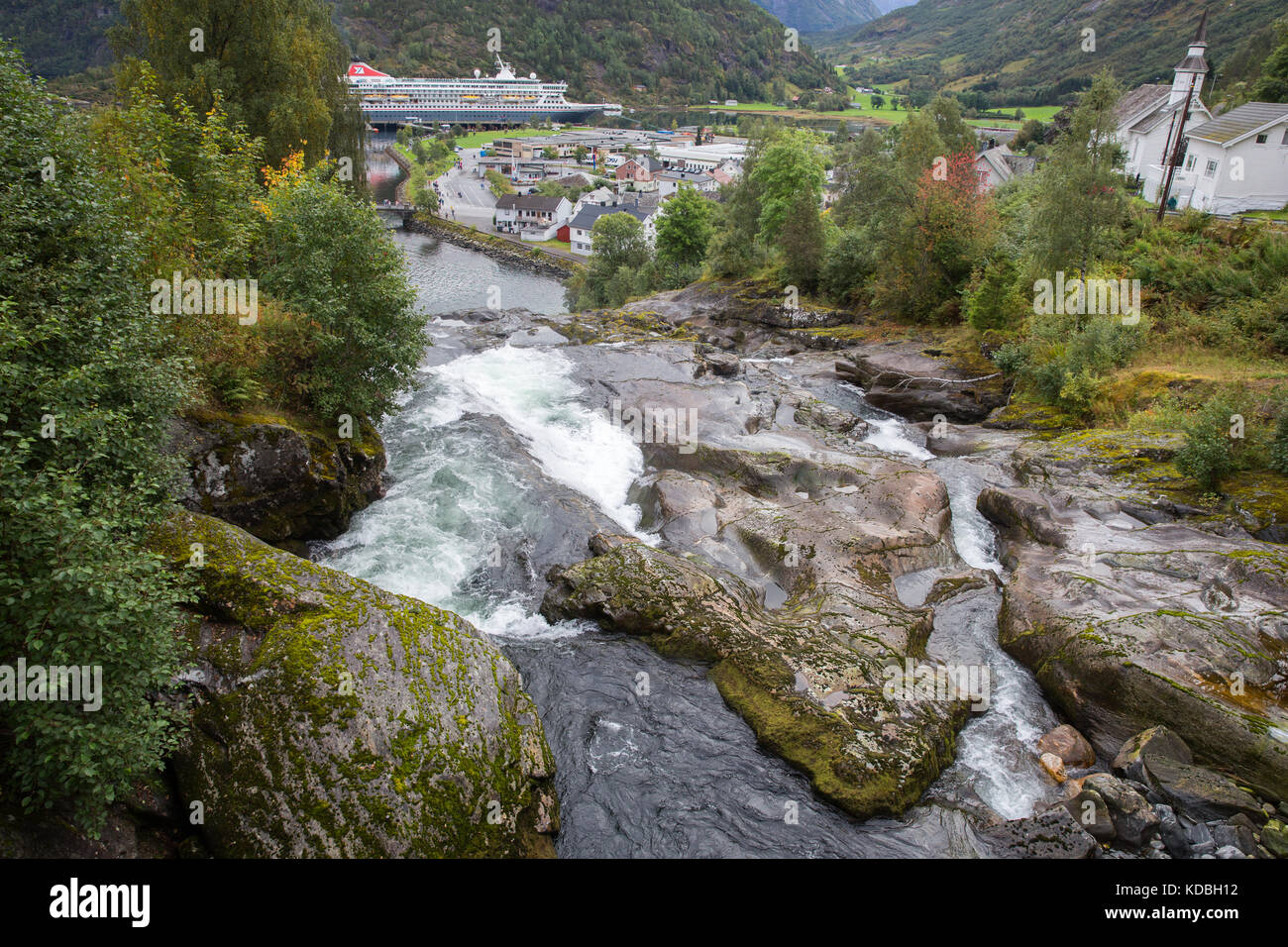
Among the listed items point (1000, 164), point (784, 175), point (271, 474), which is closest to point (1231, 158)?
point (784, 175)

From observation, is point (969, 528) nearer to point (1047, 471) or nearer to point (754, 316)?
point (1047, 471)

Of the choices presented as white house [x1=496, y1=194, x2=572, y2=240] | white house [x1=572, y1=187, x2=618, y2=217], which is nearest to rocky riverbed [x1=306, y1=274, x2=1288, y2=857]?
white house [x1=496, y1=194, x2=572, y2=240]

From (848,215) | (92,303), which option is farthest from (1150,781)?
(848,215)

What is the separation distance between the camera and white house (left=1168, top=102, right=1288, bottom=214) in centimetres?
4306

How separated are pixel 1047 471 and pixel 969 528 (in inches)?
149

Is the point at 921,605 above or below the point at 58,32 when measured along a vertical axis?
below

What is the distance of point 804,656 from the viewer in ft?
51.4

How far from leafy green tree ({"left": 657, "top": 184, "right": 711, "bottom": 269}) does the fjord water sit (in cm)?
4355

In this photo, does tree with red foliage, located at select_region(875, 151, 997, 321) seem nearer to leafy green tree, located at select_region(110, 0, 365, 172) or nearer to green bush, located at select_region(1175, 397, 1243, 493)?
green bush, located at select_region(1175, 397, 1243, 493)

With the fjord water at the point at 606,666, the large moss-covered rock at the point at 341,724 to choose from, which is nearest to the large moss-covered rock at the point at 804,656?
the fjord water at the point at 606,666

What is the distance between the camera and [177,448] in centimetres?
1631

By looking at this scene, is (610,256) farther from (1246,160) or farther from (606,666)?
(606,666)

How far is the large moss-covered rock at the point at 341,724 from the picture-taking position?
9945 mm

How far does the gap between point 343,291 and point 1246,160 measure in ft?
179
